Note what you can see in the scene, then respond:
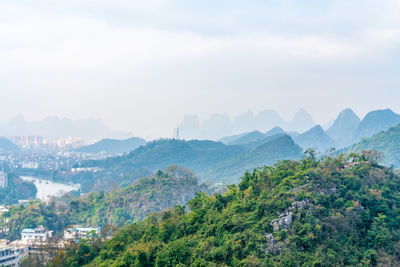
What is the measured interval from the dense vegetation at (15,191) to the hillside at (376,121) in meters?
56.6

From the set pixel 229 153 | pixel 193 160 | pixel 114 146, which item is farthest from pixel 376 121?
pixel 114 146

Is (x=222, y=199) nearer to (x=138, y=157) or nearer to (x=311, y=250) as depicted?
(x=311, y=250)

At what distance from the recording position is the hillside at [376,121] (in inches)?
2771

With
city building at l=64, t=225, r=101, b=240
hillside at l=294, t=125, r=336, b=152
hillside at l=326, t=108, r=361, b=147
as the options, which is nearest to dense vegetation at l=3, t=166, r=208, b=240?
city building at l=64, t=225, r=101, b=240

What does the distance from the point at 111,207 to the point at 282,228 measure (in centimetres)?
1912

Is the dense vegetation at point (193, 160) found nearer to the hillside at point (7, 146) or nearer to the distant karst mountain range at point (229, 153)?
the distant karst mountain range at point (229, 153)

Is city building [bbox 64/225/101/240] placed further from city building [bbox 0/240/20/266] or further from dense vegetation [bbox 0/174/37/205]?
dense vegetation [bbox 0/174/37/205]

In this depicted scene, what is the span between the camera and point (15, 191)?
141ft

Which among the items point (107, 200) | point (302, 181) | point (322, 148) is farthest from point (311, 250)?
point (322, 148)

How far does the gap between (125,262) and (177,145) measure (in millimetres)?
51164

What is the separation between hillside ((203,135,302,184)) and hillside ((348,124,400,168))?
11.5 metres

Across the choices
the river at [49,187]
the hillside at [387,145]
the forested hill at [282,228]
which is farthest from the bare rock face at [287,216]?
the river at [49,187]

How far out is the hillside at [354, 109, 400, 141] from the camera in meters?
70.4

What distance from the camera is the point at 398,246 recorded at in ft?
31.0
